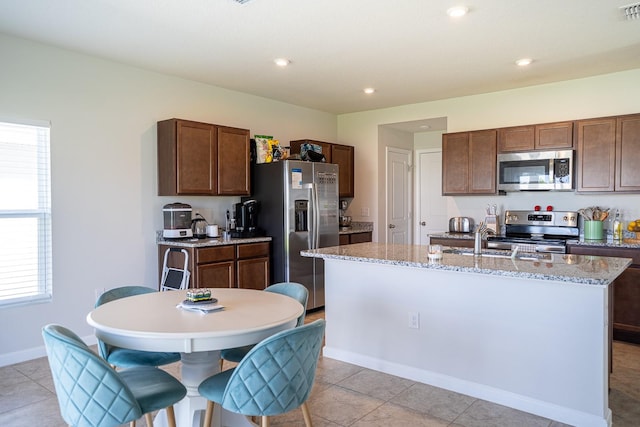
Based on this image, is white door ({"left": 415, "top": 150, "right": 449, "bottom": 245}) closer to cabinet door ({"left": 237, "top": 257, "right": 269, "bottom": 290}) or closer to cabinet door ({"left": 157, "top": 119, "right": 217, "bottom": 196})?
cabinet door ({"left": 237, "top": 257, "right": 269, "bottom": 290})

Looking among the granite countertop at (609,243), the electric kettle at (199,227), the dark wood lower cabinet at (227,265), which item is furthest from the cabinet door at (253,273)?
the granite countertop at (609,243)

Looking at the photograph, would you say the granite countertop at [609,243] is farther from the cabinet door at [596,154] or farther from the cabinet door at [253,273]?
the cabinet door at [253,273]

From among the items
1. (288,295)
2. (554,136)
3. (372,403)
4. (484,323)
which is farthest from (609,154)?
(288,295)

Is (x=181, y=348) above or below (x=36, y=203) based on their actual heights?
below

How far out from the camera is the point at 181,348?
1.87 metres

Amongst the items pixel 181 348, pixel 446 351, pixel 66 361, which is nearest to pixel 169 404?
pixel 181 348

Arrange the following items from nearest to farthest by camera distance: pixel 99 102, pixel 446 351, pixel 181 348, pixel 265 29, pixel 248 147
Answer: pixel 181 348 → pixel 446 351 → pixel 265 29 → pixel 99 102 → pixel 248 147

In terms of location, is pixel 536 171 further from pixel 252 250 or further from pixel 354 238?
pixel 252 250

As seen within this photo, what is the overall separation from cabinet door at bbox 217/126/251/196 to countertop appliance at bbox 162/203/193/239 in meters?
0.43

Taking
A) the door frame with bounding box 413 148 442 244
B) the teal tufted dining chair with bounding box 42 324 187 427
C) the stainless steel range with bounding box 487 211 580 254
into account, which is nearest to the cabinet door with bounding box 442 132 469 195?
the stainless steel range with bounding box 487 211 580 254

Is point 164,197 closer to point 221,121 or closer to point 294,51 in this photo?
point 221,121

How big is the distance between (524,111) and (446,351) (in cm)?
328

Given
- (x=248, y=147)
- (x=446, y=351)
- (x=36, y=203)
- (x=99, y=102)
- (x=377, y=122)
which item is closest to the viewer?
(x=446, y=351)

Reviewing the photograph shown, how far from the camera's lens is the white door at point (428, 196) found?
7105 millimetres
